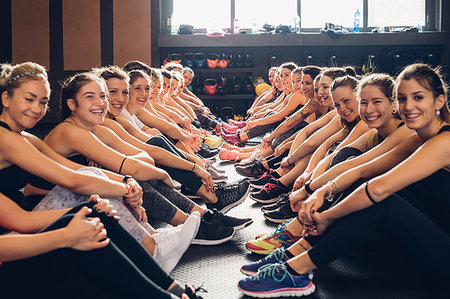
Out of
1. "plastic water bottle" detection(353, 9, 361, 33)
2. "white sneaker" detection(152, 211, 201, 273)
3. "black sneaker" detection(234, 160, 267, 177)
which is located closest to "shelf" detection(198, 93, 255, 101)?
"plastic water bottle" detection(353, 9, 361, 33)

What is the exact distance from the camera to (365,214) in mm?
1528

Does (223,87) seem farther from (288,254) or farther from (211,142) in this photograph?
(288,254)

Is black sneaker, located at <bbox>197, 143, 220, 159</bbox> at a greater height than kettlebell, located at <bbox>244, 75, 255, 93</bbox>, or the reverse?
kettlebell, located at <bbox>244, 75, 255, 93</bbox>

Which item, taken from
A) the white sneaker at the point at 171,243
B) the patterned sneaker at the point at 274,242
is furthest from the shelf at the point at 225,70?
the white sneaker at the point at 171,243

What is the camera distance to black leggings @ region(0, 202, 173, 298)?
3.93 ft

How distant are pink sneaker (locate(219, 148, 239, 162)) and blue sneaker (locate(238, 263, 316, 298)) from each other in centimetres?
301

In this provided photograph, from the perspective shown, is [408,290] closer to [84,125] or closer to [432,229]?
[432,229]

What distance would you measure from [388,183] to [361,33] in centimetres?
695

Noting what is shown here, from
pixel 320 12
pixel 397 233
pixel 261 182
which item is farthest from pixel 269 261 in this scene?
pixel 320 12

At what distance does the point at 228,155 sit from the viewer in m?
4.67

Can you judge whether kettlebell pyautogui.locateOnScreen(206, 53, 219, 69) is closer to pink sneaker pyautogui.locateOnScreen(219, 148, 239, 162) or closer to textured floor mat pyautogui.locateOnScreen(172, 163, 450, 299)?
pink sneaker pyautogui.locateOnScreen(219, 148, 239, 162)

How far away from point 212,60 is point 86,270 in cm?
716

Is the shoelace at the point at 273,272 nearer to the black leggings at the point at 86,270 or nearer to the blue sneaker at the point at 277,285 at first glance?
the blue sneaker at the point at 277,285

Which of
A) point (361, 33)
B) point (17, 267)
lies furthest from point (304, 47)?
point (17, 267)
